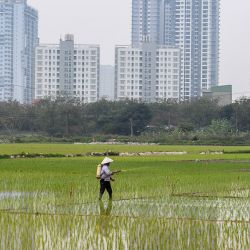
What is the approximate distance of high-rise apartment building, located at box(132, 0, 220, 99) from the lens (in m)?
153

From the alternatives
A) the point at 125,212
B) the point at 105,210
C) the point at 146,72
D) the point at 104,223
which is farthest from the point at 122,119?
the point at 104,223

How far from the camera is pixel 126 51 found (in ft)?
421

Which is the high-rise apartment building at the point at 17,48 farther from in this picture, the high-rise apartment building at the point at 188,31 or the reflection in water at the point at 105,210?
the reflection in water at the point at 105,210

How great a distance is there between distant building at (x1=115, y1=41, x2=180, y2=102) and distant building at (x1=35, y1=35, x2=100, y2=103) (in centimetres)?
432

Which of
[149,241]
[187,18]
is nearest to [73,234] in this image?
[149,241]

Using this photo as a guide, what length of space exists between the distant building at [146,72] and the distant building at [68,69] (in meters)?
4.32

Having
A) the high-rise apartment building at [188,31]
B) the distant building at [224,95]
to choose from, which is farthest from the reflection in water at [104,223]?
the high-rise apartment building at [188,31]

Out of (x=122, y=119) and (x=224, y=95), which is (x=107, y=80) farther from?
(x=122, y=119)

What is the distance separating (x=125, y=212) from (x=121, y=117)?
65029 millimetres

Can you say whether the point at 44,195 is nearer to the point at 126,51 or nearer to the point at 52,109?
the point at 52,109

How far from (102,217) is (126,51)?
117 m

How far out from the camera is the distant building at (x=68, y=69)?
12275cm

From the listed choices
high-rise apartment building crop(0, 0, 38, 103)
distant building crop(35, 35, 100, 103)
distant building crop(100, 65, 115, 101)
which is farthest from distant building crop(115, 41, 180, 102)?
distant building crop(100, 65, 115, 101)

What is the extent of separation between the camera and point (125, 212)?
13141 millimetres
